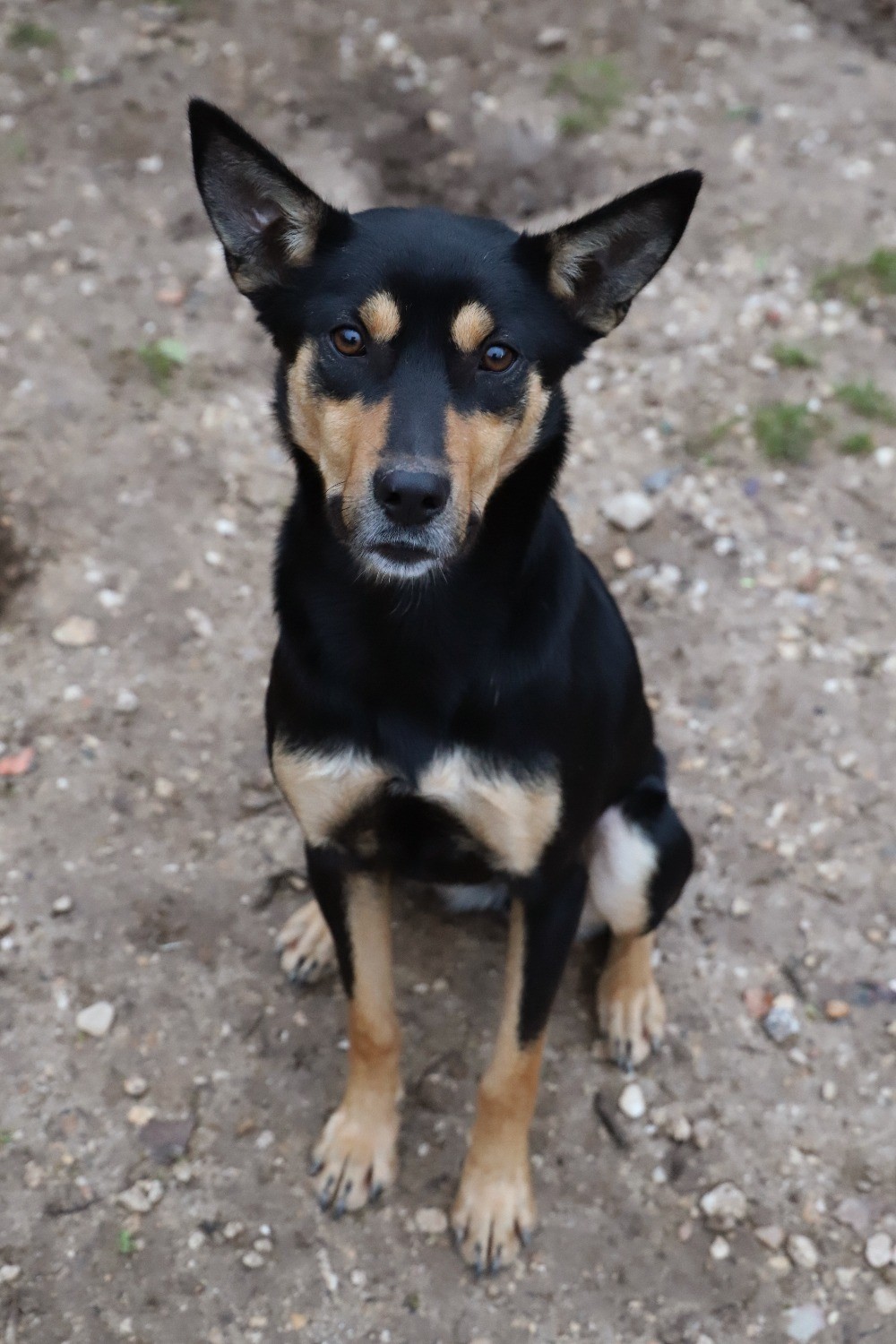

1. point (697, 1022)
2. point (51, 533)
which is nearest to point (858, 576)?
point (697, 1022)

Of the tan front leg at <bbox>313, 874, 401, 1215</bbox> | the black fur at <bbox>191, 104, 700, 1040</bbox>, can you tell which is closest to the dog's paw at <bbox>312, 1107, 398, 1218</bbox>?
the tan front leg at <bbox>313, 874, 401, 1215</bbox>

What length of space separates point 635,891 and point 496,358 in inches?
60.6

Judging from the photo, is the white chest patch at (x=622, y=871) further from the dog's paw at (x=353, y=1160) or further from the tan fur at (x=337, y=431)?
the tan fur at (x=337, y=431)

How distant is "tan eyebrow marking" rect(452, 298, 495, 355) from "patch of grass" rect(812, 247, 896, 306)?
3.37 metres

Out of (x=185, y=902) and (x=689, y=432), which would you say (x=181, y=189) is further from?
(x=185, y=902)

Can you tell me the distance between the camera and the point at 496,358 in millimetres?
2492

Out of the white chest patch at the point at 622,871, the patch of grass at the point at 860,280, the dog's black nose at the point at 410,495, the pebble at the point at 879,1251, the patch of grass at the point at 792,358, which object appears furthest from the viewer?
the patch of grass at the point at 860,280

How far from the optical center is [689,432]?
4.95m

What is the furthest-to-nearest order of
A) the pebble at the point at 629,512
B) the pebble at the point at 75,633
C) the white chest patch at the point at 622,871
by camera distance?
the pebble at the point at 629,512 < the pebble at the point at 75,633 < the white chest patch at the point at 622,871

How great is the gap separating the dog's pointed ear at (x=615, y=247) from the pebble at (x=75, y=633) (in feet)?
7.82

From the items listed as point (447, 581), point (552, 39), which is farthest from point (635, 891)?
point (552, 39)

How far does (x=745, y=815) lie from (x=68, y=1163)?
2.40 metres

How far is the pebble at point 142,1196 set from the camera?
3.14 metres

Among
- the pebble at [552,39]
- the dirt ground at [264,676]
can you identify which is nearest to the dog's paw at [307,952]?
the dirt ground at [264,676]
